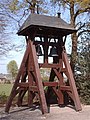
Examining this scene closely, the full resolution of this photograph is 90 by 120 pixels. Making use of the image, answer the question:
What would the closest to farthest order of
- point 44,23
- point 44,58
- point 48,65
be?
point 44,23, point 48,65, point 44,58

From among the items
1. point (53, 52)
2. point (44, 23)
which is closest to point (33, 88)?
point (53, 52)

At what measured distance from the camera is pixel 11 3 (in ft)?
50.1

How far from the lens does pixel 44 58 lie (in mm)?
10914

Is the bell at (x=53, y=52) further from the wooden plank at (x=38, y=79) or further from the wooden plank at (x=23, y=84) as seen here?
the wooden plank at (x=23, y=84)

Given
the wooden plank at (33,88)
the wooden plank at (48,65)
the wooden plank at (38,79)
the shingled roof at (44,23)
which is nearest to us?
the wooden plank at (38,79)

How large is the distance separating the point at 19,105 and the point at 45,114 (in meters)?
2.81

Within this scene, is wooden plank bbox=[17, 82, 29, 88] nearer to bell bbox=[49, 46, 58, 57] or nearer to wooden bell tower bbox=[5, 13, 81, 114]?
wooden bell tower bbox=[5, 13, 81, 114]

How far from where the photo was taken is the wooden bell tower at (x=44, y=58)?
33.3ft

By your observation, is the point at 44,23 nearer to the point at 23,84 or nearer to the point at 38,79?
the point at 38,79

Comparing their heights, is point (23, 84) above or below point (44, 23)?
below

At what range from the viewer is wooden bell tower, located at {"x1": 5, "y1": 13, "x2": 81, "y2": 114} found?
10164 millimetres

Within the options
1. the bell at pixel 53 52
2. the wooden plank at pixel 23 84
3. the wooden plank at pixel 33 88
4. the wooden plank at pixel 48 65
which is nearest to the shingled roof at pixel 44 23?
the bell at pixel 53 52

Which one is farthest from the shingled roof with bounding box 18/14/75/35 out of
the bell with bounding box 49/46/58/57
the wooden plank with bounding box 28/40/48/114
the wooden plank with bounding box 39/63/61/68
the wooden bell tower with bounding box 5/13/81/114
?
the wooden plank with bounding box 39/63/61/68

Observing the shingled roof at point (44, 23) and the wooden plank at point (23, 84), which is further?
the wooden plank at point (23, 84)
